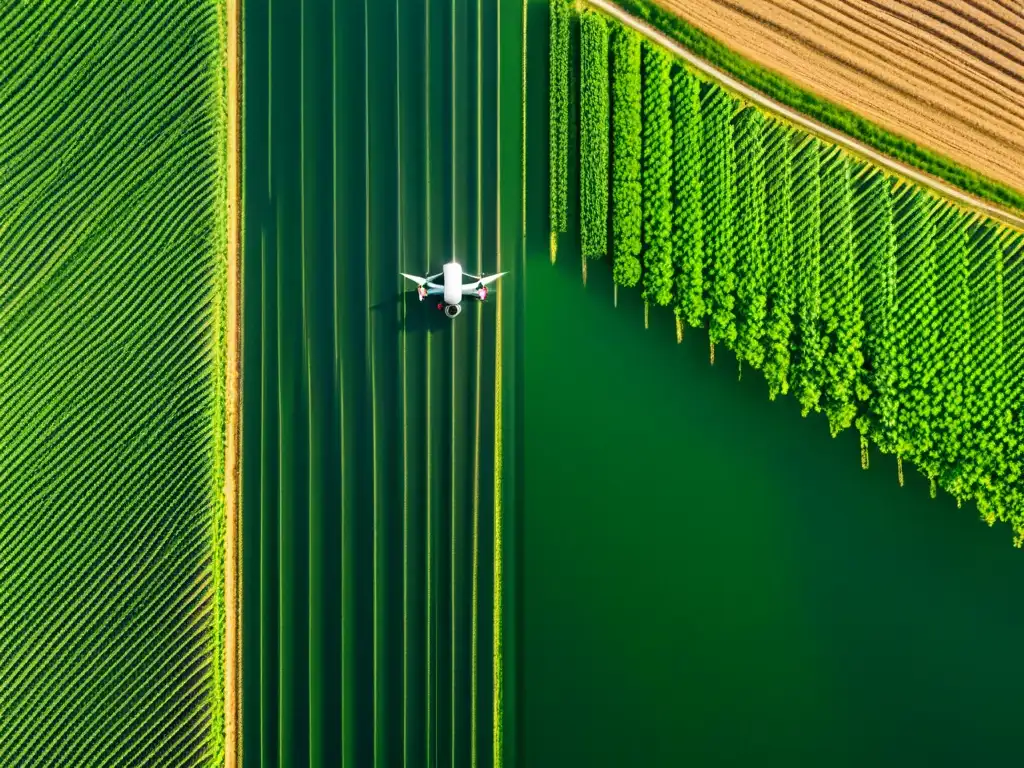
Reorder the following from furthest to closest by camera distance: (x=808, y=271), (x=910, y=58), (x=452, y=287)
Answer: (x=910, y=58) → (x=808, y=271) → (x=452, y=287)

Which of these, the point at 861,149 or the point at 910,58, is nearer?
the point at 861,149

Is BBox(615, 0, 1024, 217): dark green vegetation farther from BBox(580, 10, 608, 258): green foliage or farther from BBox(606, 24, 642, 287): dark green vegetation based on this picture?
BBox(580, 10, 608, 258): green foliage

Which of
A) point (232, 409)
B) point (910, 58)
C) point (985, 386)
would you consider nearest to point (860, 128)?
point (910, 58)

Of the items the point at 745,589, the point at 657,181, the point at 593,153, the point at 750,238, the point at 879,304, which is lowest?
the point at 745,589

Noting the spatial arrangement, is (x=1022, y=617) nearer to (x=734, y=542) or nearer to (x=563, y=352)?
(x=734, y=542)

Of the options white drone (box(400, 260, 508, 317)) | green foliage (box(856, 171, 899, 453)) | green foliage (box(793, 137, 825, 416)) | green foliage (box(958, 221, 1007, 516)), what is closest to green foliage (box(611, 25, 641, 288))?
white drone (box(400, 260, 508, 317))

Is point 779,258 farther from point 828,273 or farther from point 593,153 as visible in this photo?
point 593,153
